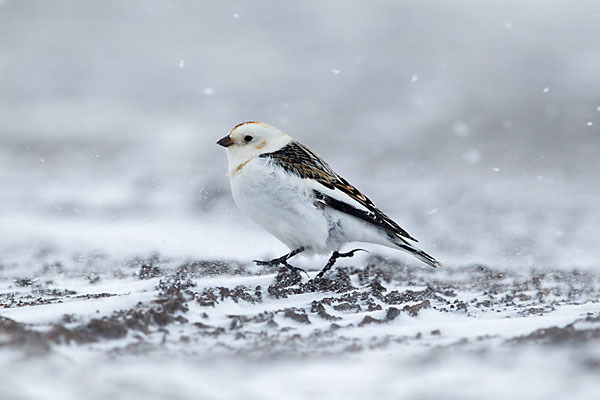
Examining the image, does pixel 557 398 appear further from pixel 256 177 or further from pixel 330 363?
pixel 256 177

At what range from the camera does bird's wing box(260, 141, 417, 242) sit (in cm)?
498

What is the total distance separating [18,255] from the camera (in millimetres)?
6434

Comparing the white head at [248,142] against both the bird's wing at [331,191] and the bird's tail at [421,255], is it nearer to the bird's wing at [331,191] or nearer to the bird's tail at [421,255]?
the bird's wing at [331,191]

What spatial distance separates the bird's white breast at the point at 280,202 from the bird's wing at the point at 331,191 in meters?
0.08

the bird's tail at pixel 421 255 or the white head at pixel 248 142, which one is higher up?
the white head at pixel 248 142

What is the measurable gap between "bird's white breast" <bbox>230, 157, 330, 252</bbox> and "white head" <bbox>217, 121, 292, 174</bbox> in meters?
0.21

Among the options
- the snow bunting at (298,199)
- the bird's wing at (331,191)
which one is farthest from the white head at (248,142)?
the bird's wing at (331,191)

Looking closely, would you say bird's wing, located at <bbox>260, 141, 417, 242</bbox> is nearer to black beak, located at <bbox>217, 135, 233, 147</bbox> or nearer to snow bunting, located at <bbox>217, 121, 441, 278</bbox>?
snow bunting, located at <bbox>217, 121, 441, 278</bbox>

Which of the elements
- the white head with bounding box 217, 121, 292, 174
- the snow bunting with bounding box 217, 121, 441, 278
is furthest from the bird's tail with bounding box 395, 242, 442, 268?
the white head with bounding box 217, 121, 292, 174

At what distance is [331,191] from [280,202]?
401mm

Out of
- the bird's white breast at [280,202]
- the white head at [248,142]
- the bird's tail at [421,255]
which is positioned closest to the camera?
the bird's white breast at [280,202]

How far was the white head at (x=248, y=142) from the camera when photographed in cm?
523

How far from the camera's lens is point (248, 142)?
17.3ft

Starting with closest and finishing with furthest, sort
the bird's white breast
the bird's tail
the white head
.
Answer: the bird's white breast < the bird's tail < the white head
